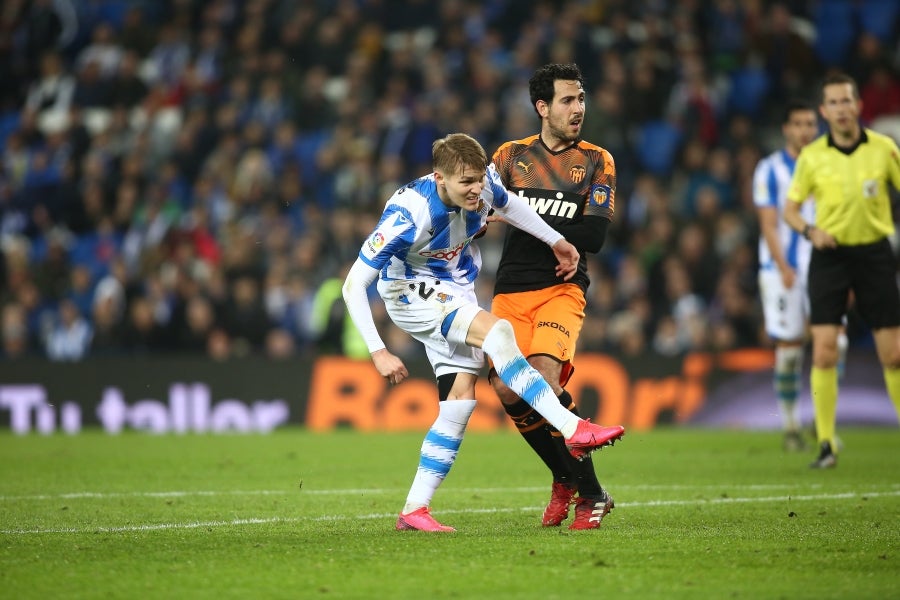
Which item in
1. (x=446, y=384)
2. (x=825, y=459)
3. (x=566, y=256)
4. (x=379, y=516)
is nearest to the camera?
(x=446, y=384)

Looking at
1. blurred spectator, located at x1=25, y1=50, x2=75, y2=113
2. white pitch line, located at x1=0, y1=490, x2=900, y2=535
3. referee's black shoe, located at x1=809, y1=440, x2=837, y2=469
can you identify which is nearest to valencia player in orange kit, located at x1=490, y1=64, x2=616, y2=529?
white pitch line, located at x1=0, y1=490, x2=900, y2=535

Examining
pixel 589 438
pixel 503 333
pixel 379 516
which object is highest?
pixel 503 333

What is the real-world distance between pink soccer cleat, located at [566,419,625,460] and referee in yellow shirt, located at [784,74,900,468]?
3.87 m

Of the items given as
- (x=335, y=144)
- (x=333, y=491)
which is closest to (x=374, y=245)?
(x=333, y=491)

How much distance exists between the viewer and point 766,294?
489 inches

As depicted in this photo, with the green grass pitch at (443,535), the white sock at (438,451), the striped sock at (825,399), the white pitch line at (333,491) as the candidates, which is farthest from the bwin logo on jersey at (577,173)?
the striped sock at (825,399)

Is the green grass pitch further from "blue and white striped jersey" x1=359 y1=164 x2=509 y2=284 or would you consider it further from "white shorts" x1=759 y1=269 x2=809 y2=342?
"blue and white striped jersey" x1=359 y1=164 x2=509 y2=284

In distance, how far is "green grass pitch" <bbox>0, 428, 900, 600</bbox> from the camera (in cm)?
523

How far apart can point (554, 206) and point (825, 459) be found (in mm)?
4162

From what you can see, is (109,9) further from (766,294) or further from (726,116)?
(766,294)

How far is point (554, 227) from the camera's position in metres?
7.45

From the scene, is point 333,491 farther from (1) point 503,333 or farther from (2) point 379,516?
(1) point 503,333

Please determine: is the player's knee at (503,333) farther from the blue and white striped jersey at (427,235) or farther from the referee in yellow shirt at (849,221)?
the referee in yellow shirt at (849,221)

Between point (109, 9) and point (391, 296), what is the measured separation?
18593 mm
